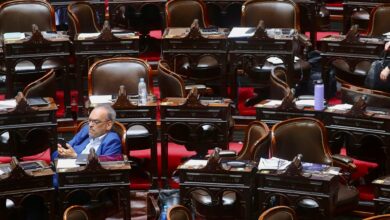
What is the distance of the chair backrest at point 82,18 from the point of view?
10.6 m

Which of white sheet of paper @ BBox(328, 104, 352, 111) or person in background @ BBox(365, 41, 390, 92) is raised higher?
person in background @ BBox(365, 41, 390, 92)

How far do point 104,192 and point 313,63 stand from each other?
3655 mm

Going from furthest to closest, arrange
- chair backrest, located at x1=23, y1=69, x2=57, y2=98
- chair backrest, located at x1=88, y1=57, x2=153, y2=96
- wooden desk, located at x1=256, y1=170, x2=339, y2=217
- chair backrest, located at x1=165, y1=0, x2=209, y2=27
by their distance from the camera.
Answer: chair backrest, located at x1=165, y1=0, x2=209, y2=27
chair backrest, located at x1=88, y1=57, x2=153, y2=96
chair backrest, located at x1=23, y1=69, x2=57, y2=98
wooden desk, located at x1=256, y1=170, x2=339, y2=217

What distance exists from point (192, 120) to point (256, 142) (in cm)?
111

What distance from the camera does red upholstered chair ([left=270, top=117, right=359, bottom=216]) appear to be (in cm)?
817

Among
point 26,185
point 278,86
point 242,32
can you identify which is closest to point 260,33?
point 242,32

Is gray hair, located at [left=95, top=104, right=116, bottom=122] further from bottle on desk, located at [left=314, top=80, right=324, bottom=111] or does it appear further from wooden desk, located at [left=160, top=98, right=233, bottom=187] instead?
bottle on desk, located at [left=314, top=80, right=324, bottom=111]

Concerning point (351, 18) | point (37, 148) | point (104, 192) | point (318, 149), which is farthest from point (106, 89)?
point (351, 18)

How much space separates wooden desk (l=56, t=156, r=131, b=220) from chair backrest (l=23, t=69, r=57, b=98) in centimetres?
143

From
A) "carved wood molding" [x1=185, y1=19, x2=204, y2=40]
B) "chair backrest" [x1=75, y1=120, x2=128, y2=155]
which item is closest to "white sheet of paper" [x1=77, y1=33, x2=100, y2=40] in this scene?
"carved wood molding" [x1=185, y1=19, x2=204, y2=40]

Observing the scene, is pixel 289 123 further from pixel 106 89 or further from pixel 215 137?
pixel 106 89

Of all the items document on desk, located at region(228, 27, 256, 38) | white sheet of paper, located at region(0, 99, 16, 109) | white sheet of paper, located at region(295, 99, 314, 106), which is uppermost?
document on desk, located at region(228, 27, 256, 38)

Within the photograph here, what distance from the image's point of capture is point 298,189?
25.4 feet

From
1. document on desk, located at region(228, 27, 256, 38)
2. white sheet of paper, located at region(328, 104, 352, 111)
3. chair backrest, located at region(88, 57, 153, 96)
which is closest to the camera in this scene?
white sheet of paper, located at region(328, 104, 352, 111)
